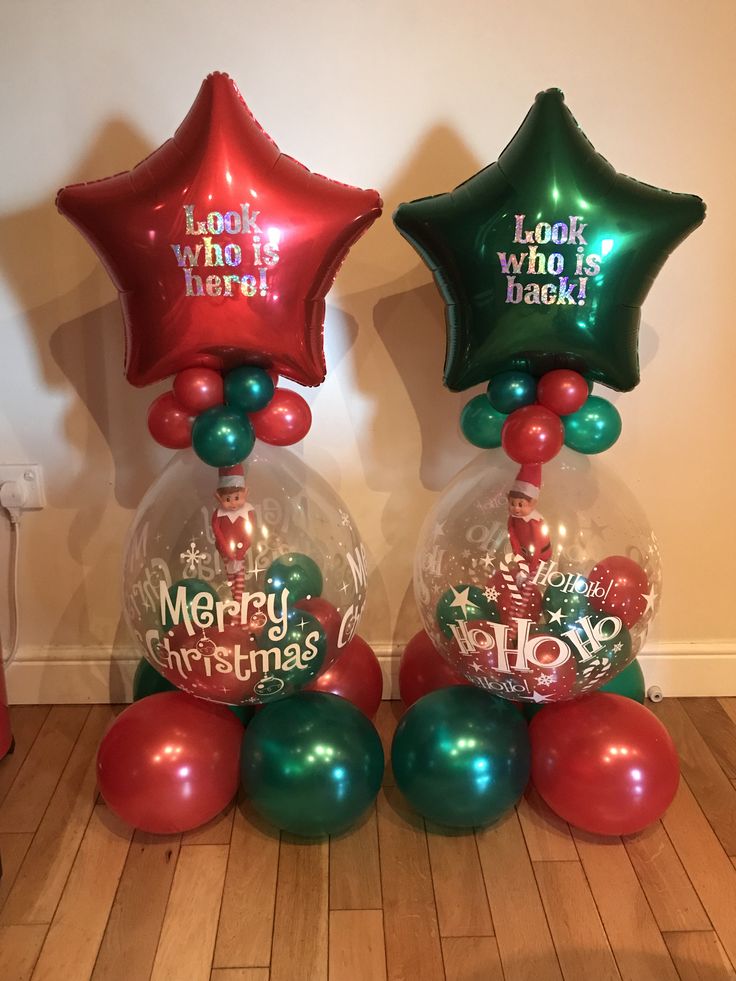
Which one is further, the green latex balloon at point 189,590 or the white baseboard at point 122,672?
the white baseboard at point 122,672

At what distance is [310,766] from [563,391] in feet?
2.78

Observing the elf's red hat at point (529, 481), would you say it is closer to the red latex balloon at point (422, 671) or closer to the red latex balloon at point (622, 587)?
the red latex balloon at point (622, 587)

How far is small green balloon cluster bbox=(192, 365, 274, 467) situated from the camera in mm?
1438

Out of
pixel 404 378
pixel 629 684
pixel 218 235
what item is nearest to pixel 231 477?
pixel 218 235

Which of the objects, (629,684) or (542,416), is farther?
(629,684)

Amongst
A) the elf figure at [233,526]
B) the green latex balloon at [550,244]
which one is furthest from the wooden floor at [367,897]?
the green latex balloon at [550,244]

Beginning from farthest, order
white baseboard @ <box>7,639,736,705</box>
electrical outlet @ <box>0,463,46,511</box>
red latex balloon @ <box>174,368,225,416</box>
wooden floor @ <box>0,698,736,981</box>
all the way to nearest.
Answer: white baseboard @ <box>7,639,736,705</box>, electrical outlet @ <box>0,463,46,511</box>, red latex balloon @ <box>174,368,225,416</box>, wooden floor @ <box>0,698,736,981</box>

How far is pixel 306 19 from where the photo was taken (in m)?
1.63

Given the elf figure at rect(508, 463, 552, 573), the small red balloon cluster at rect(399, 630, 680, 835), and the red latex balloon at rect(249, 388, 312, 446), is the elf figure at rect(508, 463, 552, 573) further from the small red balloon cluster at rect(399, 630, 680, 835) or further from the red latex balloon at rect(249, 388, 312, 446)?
the red latex balloon at rect(249, 388, 312, 446)

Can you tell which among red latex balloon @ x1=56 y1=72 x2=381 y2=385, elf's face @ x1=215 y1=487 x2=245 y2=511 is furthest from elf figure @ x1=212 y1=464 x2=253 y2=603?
red latex balloon @ x1=56 y1=72 x2=381 y2=385

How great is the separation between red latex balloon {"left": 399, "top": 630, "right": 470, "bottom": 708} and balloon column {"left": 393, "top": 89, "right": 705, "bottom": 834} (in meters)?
0.14

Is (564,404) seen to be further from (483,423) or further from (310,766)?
(310,766)

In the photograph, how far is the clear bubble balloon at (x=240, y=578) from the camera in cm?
151

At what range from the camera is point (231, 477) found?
1.51 metres
